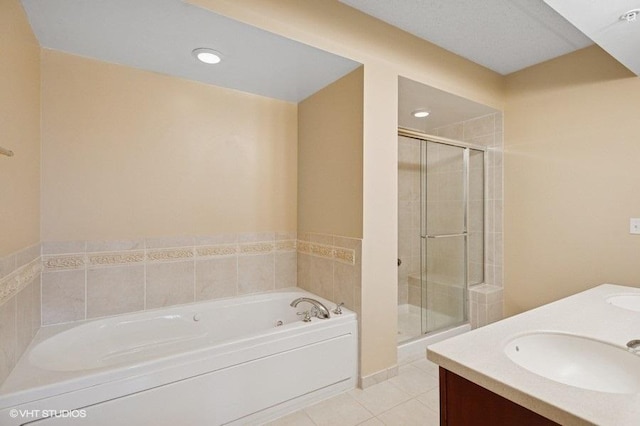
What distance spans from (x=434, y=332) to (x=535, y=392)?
2.19 m

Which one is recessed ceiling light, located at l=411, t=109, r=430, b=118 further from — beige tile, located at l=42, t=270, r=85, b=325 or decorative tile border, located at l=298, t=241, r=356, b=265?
beige tile, located at l=42, t=270, r=85, b=325

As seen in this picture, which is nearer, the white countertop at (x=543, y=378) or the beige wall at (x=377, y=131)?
the white countertop at (x=543, y=378)

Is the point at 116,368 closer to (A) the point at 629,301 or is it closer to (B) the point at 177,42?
(B) the point at 177,42

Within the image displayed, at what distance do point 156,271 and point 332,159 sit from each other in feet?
5.26

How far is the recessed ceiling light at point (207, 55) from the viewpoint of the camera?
1924mm

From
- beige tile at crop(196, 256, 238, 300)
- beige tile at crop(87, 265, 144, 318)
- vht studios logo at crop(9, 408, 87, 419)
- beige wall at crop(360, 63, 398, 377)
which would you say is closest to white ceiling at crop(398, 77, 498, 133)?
beige wall at crop(360, 63, 398, 377)

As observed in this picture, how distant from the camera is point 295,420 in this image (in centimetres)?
176

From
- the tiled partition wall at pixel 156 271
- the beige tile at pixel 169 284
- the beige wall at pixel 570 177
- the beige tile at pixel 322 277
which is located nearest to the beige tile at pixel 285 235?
the tiled partition wall at pixel 156 271

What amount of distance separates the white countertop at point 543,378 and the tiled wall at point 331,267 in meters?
1.08


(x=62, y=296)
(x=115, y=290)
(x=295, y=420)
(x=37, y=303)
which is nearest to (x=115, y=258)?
(x=115, y=290)

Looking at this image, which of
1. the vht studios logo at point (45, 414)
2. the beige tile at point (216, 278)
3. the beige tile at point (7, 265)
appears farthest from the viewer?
the beige tile at point (216, 278)

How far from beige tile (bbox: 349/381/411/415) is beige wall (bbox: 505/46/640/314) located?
160cm

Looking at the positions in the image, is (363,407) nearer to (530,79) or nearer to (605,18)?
(605,18)

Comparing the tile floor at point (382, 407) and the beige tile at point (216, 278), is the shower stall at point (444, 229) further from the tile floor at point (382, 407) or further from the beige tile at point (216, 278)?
the beige tile at point (216, 278)
